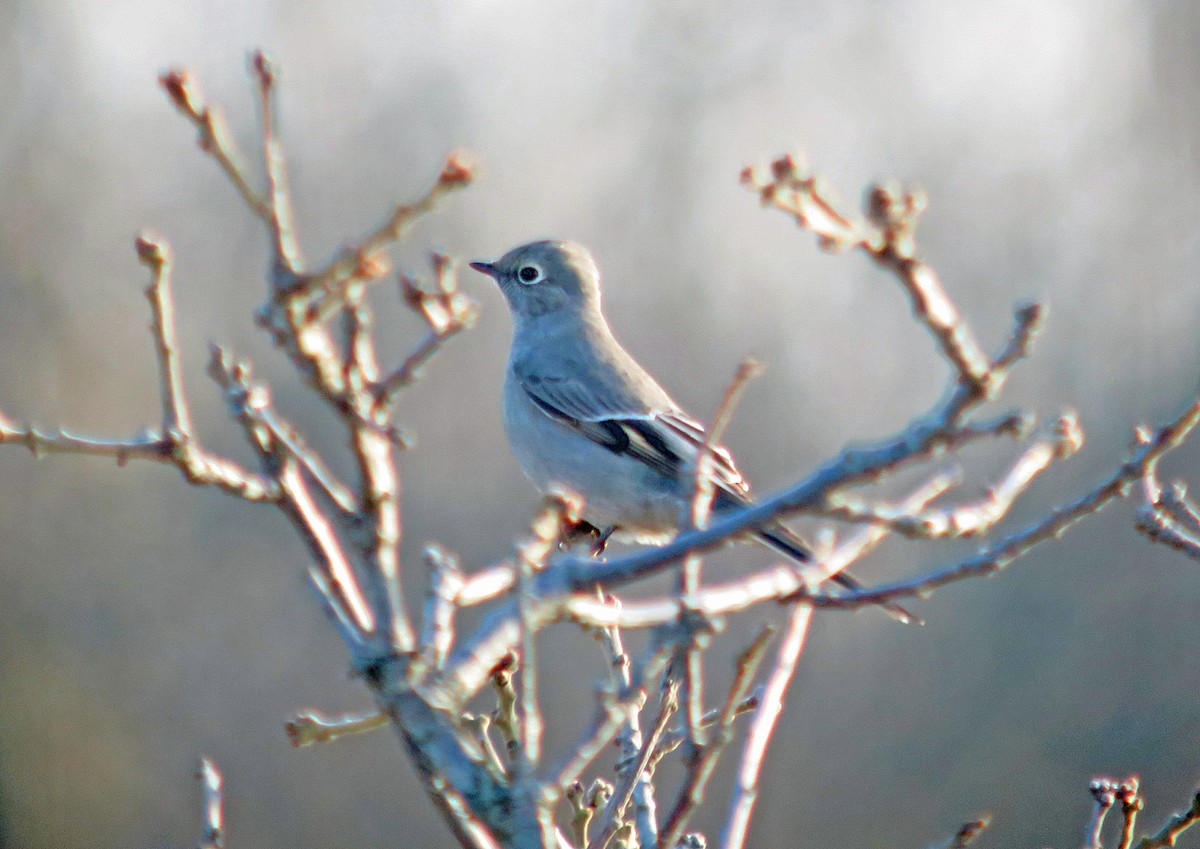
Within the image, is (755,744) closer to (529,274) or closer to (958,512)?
(958,512)

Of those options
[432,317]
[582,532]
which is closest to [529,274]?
[582,532]

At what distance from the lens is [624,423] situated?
4.93m

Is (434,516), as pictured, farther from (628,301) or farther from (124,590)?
(628,301)

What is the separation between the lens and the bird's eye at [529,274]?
5621 mm

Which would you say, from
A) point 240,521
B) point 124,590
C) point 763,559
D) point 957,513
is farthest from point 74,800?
point 957,513

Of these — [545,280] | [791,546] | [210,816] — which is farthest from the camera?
[545,280]

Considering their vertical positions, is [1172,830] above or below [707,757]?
above

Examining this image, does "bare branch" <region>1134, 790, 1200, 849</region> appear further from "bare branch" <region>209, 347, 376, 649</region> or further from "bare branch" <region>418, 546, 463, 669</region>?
"bare branch" <region>209, 347, 376, 649</region>

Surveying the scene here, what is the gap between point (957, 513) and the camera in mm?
1675

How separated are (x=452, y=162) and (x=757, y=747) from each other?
1161 mm

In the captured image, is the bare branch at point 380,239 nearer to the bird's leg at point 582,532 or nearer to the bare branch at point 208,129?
the bare branch at point 208,129

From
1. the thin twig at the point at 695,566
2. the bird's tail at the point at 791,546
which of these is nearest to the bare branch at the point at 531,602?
the thin twig at the point at 695,566

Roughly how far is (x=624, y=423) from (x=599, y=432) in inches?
4.2

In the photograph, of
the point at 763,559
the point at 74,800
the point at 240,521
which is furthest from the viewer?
the point at 240,521
